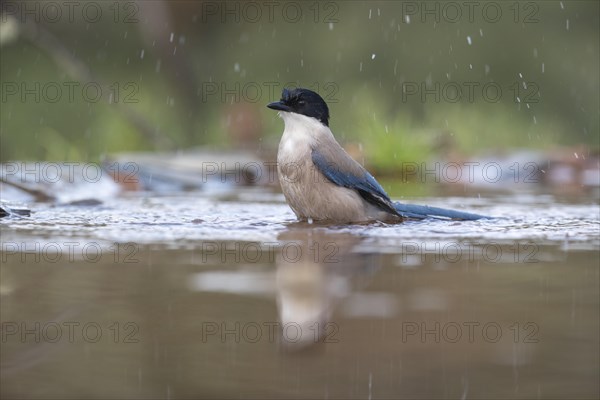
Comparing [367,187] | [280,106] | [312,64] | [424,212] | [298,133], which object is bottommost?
[424,212]

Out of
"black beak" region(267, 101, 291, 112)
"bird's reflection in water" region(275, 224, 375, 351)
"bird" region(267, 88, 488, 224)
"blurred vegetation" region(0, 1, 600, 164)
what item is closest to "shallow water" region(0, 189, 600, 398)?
"bird's reflection in water" region(275, 224, 375, 351)

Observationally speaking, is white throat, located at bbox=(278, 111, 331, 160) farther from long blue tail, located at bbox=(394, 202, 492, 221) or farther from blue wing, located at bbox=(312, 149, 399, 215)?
long blue tail, located at bbox=(394, 202, 492, 221)

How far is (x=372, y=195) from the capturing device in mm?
5785

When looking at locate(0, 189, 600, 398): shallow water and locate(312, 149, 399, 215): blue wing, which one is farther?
locate(312, 149, 399, 215): blue wing

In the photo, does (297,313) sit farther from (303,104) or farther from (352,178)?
(303,104)

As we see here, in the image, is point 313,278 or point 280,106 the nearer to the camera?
point 313,278

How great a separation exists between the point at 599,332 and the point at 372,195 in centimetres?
321

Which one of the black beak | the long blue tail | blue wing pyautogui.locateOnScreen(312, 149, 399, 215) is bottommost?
the long blue tail

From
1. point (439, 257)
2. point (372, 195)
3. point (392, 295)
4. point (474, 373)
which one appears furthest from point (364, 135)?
point (474, 373)

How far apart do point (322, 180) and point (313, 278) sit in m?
2.14

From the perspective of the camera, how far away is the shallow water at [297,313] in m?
2.15

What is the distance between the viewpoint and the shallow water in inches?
84.6

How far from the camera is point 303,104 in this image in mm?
5957

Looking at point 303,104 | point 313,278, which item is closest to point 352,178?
point 303,104
